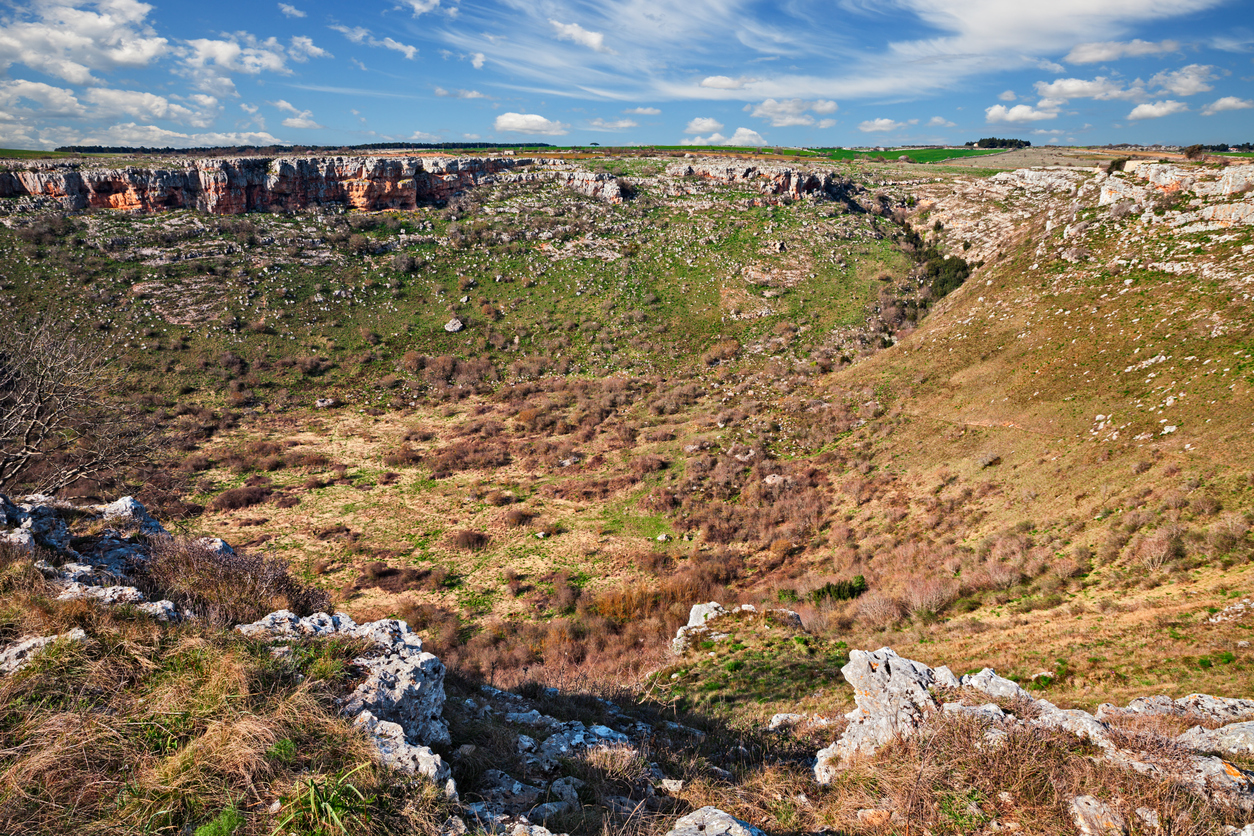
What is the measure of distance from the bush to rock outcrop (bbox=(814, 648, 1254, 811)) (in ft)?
29.3

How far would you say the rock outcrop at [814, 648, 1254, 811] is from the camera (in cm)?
580

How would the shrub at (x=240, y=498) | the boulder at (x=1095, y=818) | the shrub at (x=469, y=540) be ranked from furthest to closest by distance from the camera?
the shrub at (x=240, y=498)
the shrub at (x=469, y=540)
the boulder at (x=1095, y=818)

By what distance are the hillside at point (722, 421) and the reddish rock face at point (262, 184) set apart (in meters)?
0.77

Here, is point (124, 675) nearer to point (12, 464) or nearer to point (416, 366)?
point (12, 464)

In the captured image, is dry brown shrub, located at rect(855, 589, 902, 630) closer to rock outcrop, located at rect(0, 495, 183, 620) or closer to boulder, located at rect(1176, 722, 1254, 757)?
boulder, located at rect(1176, 722, 1254, 757)

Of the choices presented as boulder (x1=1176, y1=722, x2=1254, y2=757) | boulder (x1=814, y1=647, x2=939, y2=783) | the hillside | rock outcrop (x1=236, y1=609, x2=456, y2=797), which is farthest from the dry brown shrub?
rock outcrop (x1=236, y1=609, x2=456, y2=797)

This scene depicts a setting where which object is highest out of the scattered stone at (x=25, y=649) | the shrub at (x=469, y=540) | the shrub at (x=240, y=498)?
the scattered stone at (x=25, y=649)

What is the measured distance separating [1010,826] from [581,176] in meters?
62.3

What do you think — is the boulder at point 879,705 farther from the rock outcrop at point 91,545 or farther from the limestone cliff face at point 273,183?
the limestone cliff face at point 273,183

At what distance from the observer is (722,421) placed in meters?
29.9

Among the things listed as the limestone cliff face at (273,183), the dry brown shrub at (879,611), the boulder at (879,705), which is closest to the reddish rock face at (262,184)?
the limestone cliff face at (273,183)

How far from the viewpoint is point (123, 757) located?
4.62 meters

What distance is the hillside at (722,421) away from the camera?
1177 centimetres

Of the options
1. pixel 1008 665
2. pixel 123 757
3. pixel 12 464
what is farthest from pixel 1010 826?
pixel 12 464
